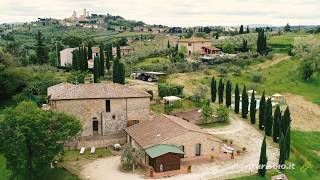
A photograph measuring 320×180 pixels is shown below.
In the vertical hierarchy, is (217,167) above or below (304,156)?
above

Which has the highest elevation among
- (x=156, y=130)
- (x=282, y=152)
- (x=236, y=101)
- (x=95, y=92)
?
(x=95, y=92)

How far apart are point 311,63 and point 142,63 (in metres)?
37.7

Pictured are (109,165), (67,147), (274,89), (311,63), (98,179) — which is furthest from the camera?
(311,63)

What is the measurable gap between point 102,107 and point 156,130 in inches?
310

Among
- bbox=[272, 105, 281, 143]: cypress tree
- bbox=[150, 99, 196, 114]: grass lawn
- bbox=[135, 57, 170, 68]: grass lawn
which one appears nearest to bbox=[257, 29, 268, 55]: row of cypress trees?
bbox=[135, 57, 170, 68]: grass lawn

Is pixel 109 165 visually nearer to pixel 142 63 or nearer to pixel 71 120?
pixel 71 120

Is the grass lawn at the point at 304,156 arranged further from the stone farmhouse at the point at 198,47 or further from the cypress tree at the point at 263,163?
the stone farmhouse at the point at 198,47

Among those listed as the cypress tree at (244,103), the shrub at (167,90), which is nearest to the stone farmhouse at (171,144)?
the cypress tree at (244,103)

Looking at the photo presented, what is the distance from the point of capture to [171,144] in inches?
1682

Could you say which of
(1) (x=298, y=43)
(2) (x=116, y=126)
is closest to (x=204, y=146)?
(2) (x=116, y=126)

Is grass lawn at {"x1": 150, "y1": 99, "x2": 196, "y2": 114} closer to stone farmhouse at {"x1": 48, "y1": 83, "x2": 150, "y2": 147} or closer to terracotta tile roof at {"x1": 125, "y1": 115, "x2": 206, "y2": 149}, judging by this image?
stone farmhouse at {"x1": 48, "y1": 83, "x2": 150, "y2": 147}

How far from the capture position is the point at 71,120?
136 ft

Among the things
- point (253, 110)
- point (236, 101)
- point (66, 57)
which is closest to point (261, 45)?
point (236, 101)

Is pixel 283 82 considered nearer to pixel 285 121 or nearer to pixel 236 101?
pixel 236 101
